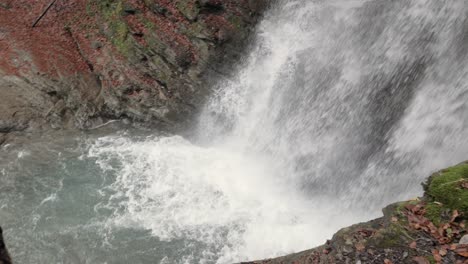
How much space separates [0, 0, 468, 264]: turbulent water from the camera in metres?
9.99

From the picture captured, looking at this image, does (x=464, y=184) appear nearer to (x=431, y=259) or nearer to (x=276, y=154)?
(x=431, y=259)

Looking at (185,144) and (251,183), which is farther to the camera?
(185,144)

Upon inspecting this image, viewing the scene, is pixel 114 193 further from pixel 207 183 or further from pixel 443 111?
pixel 443 111

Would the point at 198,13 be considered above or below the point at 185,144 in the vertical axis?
above

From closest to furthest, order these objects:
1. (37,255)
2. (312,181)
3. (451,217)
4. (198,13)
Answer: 1. (451,217)
2. (37,255)
3. (312,181)
4. (198,13)

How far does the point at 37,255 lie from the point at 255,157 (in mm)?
6513

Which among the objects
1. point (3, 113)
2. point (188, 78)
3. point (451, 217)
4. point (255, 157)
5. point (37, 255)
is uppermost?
point (188, 78)

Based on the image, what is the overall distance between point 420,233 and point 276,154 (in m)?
7.23

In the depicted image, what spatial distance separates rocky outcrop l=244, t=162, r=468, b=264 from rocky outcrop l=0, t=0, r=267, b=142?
29.3 feet

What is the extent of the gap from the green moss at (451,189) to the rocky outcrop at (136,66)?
9.21 metres

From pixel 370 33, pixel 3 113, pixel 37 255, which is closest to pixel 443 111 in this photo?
pixel 370 33

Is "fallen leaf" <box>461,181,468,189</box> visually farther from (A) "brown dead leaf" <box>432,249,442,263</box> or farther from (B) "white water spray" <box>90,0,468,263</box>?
(B) "white water spray" <box>90,0,468,263</box>

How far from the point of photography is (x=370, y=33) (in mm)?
12055

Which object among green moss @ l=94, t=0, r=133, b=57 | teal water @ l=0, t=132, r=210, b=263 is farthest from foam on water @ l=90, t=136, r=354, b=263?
green moss @ l=94, t=0, r=133, b=57
